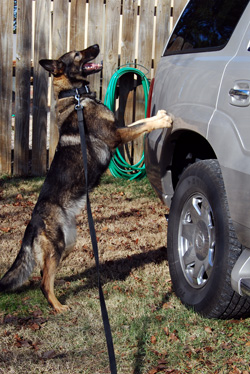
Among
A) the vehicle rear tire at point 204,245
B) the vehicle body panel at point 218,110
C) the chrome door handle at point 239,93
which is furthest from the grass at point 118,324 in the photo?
the chrome door handle at point 239,93

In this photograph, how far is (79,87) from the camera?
4.60 meters

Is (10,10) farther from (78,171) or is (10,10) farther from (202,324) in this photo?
(202,324)

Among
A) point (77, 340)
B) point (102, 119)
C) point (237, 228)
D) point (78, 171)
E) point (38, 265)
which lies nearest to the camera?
point (237, 228)

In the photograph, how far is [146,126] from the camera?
4.29m

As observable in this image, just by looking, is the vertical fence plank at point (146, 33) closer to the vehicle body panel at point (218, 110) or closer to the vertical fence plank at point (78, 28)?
the vertical fence plank at point (78, 28)

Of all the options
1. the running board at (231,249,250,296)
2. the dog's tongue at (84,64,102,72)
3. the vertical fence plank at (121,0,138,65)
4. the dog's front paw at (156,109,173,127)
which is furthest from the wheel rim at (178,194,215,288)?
the vertical fence plank at (121,0,138,65)

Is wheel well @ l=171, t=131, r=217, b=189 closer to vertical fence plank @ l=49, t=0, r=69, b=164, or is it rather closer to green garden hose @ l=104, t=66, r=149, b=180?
green garden hose @ l=104, t=66, r=149, b=180

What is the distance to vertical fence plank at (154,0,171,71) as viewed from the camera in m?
7.72

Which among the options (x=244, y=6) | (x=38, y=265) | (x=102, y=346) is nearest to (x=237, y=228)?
(x=102, y=346)

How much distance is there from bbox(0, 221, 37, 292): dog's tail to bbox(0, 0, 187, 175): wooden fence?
3.94 meters

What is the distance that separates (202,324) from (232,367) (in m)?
0.47

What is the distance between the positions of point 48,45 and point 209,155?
447 centimetres

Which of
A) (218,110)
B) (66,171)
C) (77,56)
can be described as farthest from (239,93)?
(77,56)

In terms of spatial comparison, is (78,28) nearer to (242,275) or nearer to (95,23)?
(95,23)
